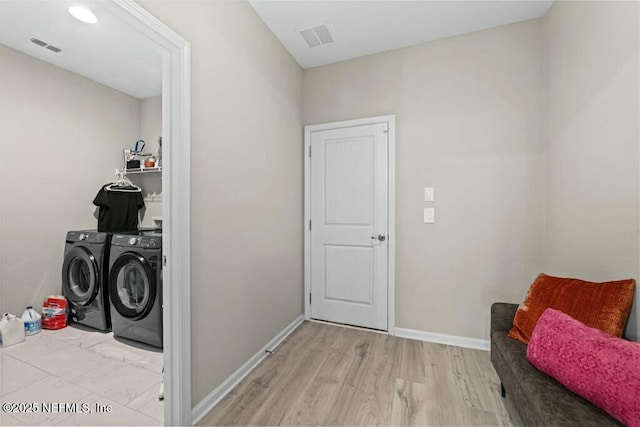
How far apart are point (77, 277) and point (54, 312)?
1.26 ft

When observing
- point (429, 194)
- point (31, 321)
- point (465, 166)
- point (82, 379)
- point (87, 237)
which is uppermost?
point (465, 166)

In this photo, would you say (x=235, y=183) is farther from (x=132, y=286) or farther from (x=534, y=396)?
(x=534, y=396)

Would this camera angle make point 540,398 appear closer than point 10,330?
Yes

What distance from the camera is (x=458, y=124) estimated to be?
2477mm

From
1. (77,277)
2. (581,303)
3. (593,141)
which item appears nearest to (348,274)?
(581,303)

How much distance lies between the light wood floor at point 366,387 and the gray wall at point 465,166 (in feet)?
1.40

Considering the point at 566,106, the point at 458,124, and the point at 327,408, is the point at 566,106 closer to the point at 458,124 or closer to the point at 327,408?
the point at 458,124

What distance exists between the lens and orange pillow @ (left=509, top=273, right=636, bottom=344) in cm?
129

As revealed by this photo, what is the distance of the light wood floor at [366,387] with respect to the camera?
1600mm

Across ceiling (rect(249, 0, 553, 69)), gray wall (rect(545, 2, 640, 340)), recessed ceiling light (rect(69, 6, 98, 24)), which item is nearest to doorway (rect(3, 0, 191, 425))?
ceiling (rect(249, 0, 553, 69))

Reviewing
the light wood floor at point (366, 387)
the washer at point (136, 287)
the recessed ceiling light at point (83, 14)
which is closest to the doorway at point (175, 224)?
the light wood floor at point (366, 387)

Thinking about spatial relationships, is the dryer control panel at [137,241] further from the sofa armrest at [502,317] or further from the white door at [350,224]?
the sofa armrest at [502,317]

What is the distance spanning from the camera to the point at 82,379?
1974mm

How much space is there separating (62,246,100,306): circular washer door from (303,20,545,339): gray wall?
3.04 metres
